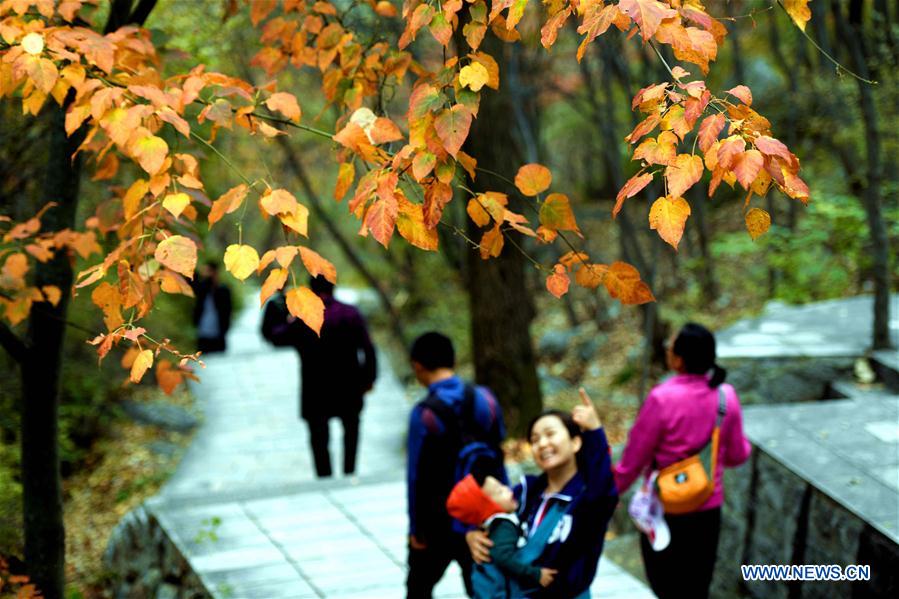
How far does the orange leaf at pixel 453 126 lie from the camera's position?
291 cm

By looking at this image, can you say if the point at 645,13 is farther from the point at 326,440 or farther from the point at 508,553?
the point at 326,440

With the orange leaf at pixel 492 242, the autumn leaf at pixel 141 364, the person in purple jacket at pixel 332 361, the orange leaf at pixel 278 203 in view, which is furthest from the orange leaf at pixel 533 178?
the person in purple jacket at pixel 332 361

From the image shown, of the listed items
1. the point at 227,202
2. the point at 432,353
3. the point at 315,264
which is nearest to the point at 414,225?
the point at 315,264

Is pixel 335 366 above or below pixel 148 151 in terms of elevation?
below

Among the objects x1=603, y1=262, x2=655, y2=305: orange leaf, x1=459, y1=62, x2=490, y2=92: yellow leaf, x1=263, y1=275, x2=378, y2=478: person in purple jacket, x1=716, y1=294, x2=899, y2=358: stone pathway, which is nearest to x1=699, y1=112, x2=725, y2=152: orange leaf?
x1=603, y1=262, x2=655, y2=305: orange leaf

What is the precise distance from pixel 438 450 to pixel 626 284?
163cm

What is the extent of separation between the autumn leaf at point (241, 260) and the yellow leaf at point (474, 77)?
35.3 inches

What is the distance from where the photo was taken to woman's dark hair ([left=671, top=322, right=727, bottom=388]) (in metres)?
4.58

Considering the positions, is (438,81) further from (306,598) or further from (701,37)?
(306,598)

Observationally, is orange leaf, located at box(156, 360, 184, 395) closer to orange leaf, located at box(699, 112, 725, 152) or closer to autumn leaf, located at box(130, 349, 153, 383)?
autumn leaf, located at box(130, 349, 153, 383)

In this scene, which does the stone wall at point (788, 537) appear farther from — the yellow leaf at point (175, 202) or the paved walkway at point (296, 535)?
the yellow leaf at point (175, 202)

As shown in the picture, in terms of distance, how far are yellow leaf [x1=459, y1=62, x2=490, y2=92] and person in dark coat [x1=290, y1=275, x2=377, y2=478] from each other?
3898 mm

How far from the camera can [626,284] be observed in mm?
3168

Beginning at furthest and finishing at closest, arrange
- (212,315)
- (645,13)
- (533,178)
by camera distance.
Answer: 1. (212,315)
2. (533,178)
3. (645,13)
